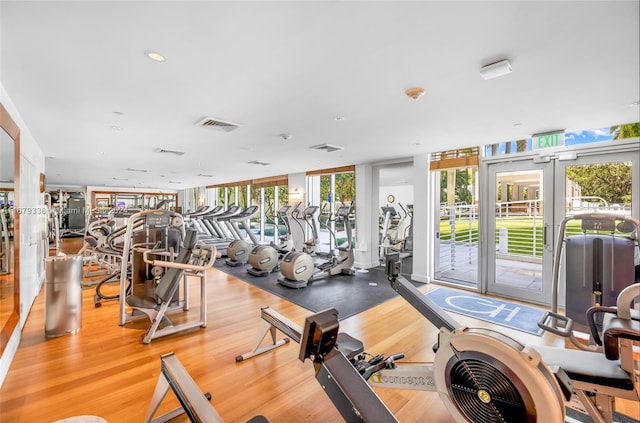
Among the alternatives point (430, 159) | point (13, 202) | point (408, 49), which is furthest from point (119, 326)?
point (430, 159)

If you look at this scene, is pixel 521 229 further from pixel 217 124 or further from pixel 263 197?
pixel 263 197

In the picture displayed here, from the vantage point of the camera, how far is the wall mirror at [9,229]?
105 inches

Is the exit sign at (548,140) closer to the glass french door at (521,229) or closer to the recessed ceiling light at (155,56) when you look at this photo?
the glass french door at (521,229)

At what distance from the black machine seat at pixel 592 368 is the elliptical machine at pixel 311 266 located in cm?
382

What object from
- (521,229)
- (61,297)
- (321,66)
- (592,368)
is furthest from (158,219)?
(521,229)

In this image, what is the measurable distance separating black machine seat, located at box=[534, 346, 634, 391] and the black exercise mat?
238 cm

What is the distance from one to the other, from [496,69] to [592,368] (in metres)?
1.97

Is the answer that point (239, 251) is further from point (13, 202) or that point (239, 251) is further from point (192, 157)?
point (13, 202)

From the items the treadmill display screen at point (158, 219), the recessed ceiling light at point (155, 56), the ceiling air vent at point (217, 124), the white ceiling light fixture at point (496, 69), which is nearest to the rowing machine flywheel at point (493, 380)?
the white ceiling light fixture at point (496, 69)

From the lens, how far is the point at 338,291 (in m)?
4.89

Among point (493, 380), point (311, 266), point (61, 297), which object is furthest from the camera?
point (311, 266)

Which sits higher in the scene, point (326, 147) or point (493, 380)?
point (326, 147)

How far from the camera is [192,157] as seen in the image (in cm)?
611

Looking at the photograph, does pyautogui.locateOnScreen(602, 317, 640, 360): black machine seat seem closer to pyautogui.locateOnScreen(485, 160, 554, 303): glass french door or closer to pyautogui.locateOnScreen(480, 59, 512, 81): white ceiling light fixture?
pyautogui.locateOnScreen(480, 59, 512, 81): white ceiling light fixture
